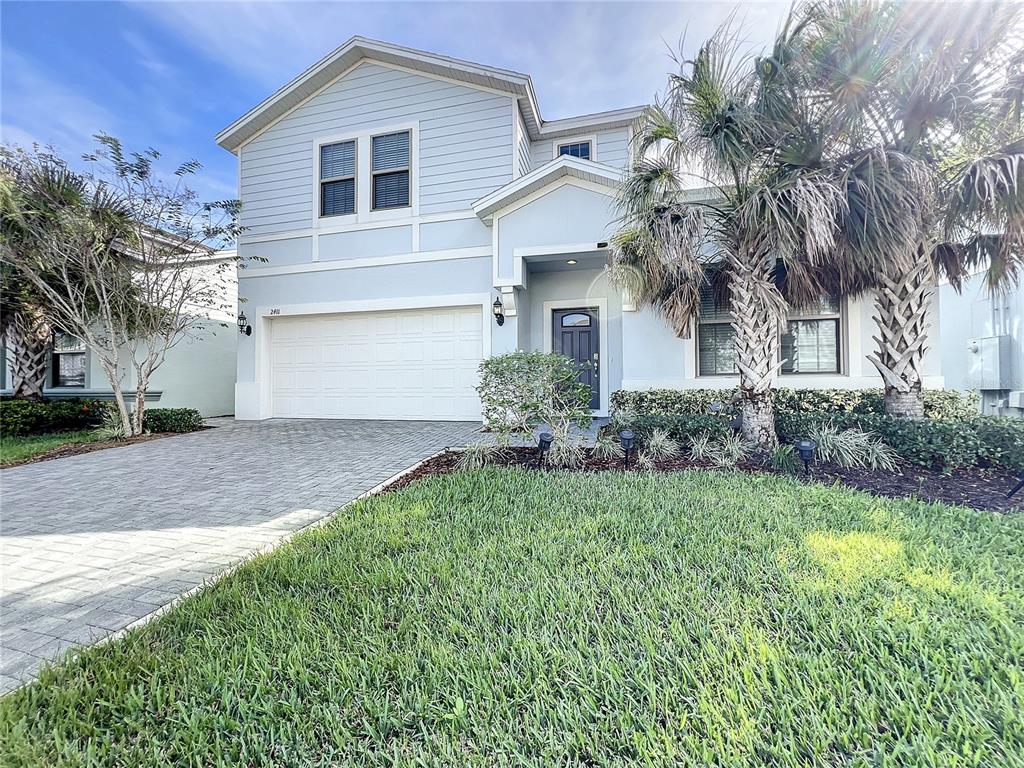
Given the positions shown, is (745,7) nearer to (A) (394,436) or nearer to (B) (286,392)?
(A) (394,436)

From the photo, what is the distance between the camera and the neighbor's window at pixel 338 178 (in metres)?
10.3

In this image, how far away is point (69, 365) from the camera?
11812mm

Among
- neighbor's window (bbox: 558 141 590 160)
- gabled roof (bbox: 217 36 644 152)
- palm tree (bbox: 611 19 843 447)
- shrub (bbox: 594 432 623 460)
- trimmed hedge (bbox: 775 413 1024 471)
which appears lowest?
shrub (bbox: 594 432 623 460)

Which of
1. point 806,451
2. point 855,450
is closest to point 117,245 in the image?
point 806,451

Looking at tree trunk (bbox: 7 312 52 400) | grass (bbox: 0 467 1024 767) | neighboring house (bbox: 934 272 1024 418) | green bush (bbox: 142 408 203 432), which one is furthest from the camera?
tree trunk (bbox: 7 312 52 400)

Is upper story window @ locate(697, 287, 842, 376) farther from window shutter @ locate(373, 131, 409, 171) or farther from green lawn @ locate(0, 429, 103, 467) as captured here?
green lawn @ locate(0, 429, 103, 467)

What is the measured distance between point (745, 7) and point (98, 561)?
811cm

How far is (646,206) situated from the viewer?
5.71m

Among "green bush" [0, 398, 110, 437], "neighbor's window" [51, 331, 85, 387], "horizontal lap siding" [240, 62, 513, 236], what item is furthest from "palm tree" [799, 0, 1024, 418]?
"neighbor's window" [51, 331, 85, 387]

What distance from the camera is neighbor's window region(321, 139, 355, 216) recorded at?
407 inches

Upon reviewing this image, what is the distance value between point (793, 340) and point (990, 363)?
15.0 ft

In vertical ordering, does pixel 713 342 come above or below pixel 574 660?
above

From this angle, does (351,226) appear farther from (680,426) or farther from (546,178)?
(680,426)

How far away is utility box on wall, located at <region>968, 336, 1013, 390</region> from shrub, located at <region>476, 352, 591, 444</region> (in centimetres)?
882
